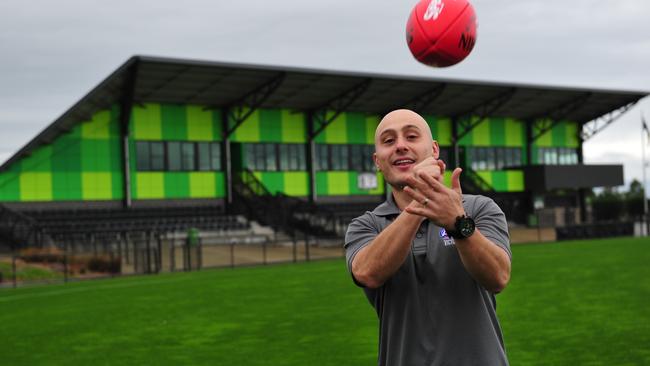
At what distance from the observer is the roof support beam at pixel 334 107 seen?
43.4 meters

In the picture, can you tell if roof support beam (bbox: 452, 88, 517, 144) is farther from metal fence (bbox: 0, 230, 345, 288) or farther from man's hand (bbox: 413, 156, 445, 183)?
man's hand (bbox: 413, 156, 445, 183)

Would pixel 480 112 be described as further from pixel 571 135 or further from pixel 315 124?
pixel 315 124

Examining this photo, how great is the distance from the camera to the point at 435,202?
2.36 meters

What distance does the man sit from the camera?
262cm

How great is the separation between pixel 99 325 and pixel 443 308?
1096cm

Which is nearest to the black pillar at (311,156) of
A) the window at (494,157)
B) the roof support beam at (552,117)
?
the window at (494,157)

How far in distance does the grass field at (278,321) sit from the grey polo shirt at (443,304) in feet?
19.8

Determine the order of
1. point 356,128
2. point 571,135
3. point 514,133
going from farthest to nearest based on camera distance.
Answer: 1. point 571,135
2. point 514,133
3. point 356,128

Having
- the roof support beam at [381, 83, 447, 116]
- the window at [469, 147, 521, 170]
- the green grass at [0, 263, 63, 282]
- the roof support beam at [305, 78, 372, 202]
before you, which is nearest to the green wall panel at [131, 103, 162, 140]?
the roof support beam at [305, 78, 372, 202]

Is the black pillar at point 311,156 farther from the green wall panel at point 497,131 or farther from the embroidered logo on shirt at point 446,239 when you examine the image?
the embroidered logo on shirt at point 446,239

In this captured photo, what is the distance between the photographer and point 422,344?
2770mm

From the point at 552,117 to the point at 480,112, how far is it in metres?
7.28

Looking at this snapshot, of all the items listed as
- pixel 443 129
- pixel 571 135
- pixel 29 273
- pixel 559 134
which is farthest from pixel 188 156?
pixel 571 135

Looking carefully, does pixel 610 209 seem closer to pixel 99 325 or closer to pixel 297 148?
pixel 297 148
